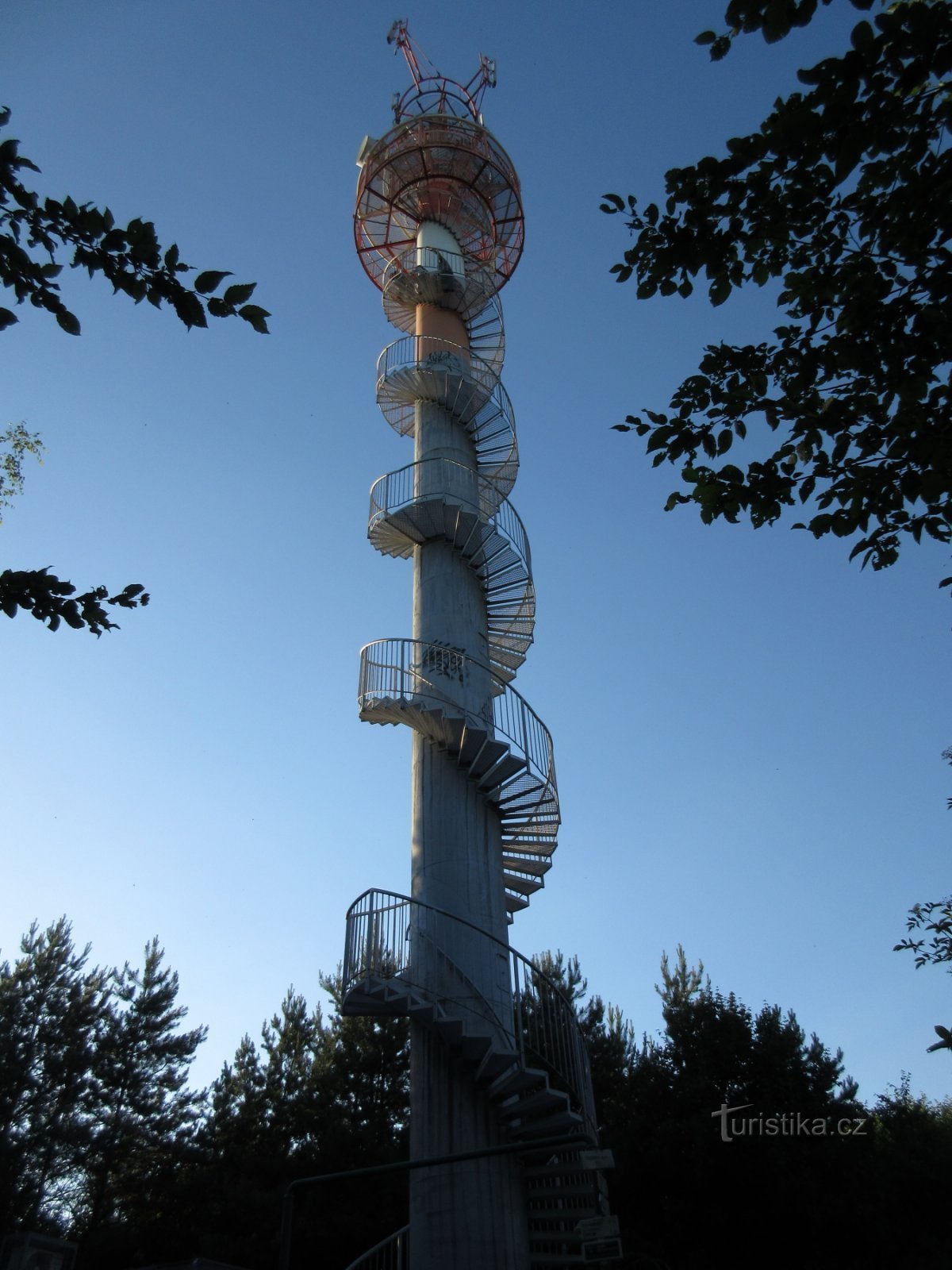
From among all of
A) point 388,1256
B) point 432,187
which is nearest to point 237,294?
point 388,1256

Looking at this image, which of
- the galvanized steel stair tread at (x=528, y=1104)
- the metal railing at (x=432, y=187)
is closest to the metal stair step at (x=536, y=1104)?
the galvanized steel stair tread at (x=528, y=1104)

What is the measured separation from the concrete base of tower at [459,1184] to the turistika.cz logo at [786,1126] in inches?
359

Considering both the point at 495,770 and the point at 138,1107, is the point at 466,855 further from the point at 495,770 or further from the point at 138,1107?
the point at 138,1107

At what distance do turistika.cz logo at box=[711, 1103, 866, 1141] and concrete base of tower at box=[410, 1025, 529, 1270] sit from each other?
359 inches

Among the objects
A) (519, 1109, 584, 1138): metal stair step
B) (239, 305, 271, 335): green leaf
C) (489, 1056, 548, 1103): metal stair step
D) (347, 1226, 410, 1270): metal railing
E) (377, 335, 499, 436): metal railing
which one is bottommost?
(347, 1226, 410, 1270): metal railing

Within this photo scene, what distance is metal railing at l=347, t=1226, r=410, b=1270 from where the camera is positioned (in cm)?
1151

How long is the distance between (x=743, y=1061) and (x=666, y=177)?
18647 mm

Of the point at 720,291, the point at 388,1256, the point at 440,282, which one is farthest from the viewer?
the point at 440,282

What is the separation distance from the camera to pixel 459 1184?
1045cm

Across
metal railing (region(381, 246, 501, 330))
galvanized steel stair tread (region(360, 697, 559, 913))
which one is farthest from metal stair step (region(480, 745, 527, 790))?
metal railing (region(381, 246, 501, 330))

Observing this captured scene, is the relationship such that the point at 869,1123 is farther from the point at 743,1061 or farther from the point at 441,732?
the point at 441,732

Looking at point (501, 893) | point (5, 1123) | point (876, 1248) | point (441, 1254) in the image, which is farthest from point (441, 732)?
point (5, 1123)

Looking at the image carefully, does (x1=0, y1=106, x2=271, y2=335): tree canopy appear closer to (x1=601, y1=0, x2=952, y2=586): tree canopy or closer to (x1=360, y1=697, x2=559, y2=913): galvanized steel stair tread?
(x1=601, y1=0, x2=952, y2=586): tree canopy

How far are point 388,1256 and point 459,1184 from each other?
257cm
